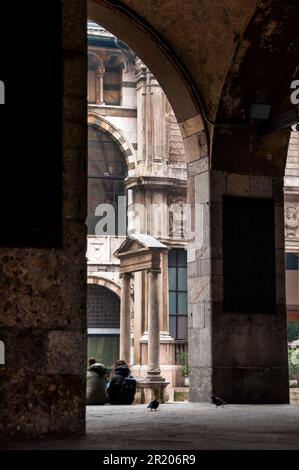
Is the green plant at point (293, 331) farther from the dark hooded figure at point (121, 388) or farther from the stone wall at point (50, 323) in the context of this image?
the stone wall at point (50, 323)

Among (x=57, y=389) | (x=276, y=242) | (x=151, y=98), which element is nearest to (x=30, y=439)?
(x=57, y=389)

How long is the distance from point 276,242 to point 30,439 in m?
6.39

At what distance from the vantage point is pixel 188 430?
698 cm

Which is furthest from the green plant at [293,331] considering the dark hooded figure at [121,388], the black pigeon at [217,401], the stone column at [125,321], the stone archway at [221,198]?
the black pigeon at [217,401]

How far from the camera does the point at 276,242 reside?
11.8 m

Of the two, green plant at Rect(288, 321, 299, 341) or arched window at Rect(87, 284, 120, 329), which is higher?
arched window at Rect(87, 284, 120, 329)

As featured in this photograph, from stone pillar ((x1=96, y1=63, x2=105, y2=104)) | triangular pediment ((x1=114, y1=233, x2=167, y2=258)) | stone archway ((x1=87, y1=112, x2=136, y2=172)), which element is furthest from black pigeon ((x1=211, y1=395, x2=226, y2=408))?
stone pillar ((x1=96, y1=63, x2=105, y2=104))

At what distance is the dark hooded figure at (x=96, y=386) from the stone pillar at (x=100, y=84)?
13.3 meters

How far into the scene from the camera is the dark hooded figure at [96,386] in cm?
1186

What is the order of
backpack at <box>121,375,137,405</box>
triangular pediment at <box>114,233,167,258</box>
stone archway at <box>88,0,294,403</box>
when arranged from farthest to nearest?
triangular pediment at <box>114,233,167,258</box>
backpack at <box>121,375,137,405</box>
stone archway at <box>88,0,294,403</box>

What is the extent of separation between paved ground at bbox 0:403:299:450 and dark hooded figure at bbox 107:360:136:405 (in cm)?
186

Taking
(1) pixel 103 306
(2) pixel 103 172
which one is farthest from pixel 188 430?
(2) pixel 103 172

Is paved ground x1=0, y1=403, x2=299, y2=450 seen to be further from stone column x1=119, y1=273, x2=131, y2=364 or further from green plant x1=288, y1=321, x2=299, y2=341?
green plant x1=288, y1=321, x2=299, y2=341

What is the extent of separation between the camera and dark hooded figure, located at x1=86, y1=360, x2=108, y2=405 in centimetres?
1186
